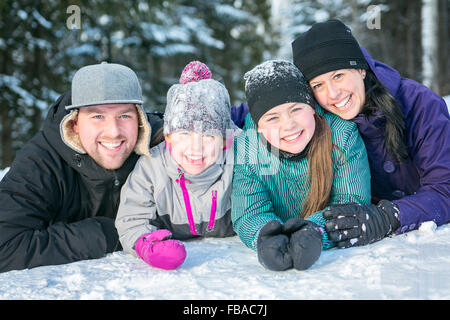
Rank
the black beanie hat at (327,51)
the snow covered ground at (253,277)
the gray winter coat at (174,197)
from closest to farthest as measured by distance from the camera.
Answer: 1. the snow covered ground at (253,277)
2. the gray winter coat at (174,197)
3. the black beanie hat at (327,51)

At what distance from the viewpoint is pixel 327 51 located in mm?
2730

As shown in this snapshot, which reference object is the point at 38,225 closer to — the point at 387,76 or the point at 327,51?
the point at 327,51

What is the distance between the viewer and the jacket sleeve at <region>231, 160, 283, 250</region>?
2482 millimetres

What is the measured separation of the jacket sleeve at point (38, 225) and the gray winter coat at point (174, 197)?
22 centimetres

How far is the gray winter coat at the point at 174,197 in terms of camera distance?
8.52 ft

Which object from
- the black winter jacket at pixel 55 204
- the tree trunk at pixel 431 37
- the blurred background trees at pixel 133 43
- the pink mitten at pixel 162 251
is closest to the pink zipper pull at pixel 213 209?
the pink mitten at pixel 162 251

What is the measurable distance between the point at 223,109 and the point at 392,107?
1.11m

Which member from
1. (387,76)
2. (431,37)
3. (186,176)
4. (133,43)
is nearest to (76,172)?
(186,176)

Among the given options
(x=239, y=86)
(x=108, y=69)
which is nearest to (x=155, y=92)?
(x=239, y=86)

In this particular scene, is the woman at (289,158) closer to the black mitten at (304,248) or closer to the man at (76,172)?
the black mitten at (304,248)

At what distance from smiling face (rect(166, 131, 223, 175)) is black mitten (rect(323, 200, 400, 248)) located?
77cm

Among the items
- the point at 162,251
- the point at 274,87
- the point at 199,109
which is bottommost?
the point at 162,251

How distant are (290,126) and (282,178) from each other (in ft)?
1.16
